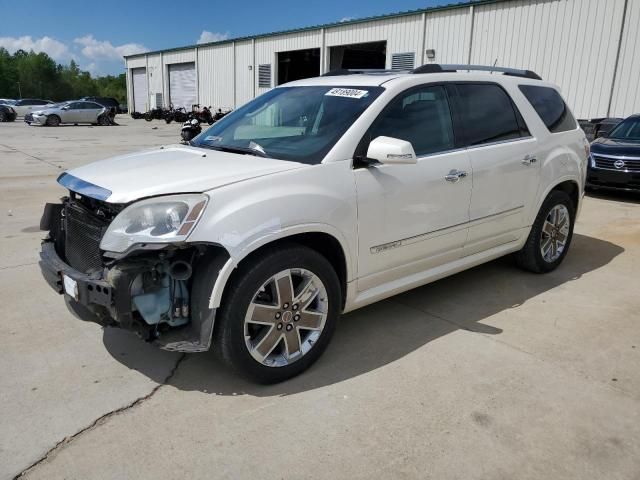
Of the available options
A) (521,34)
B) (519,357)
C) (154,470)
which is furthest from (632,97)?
(154,470)

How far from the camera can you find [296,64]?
96.9ft

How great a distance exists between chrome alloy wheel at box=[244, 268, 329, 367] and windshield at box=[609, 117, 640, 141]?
922 cm

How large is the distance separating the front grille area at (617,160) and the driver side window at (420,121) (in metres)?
6.70

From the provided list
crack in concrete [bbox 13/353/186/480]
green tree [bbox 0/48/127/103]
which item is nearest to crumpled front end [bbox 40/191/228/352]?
crack in concrete [bbox 13/353/186/480]

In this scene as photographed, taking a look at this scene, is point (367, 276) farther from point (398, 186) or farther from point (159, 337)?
point (159, 337)

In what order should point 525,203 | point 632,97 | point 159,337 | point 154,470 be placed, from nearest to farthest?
point 154,470 → point 159,337 → point 525,203 → point 632,97

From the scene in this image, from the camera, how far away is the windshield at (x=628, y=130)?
10203mm

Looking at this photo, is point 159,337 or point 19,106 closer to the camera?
point 159,337

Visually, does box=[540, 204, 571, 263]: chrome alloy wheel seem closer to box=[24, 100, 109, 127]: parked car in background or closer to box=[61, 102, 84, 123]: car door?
box=[24, 100, 109, 127]: parked car in background

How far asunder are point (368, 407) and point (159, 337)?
1220mm

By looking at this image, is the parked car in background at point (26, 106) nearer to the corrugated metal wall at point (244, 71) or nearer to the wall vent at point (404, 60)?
the corrugated metal wall at point (244, 71)

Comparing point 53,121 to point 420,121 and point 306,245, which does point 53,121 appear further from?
point 306,245

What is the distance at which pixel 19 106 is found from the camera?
34.3m

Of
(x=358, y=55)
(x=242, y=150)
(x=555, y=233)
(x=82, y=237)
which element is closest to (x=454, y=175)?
(x=242, y=150)
